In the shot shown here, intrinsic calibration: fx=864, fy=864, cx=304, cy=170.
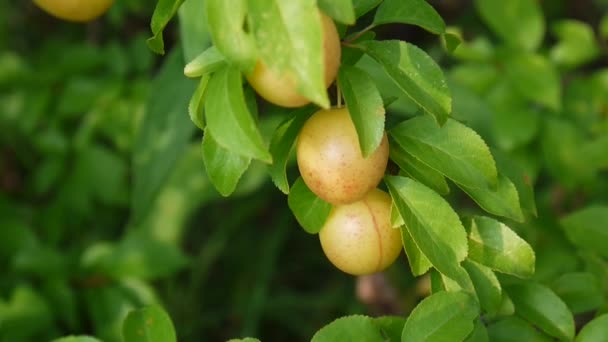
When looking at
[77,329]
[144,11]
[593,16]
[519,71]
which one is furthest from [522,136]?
[593,16]

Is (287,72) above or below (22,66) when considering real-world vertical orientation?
above

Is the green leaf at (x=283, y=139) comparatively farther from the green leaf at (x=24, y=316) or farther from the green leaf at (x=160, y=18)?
the green leaf at (x=24, y=316)

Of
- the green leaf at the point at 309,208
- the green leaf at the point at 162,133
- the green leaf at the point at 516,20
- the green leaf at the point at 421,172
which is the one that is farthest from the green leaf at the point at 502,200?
the green leaf at the point at 516,20

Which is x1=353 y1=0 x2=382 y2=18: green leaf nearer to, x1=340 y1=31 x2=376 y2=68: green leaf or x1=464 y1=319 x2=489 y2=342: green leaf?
x1=340 y1=31 x2=376 y2=68: green leaf

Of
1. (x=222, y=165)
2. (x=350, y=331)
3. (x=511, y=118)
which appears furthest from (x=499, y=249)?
(x=511, y=118)

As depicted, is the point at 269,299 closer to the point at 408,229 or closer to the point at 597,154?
the point at 597,154

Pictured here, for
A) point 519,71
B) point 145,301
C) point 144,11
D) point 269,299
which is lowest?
point 269,299

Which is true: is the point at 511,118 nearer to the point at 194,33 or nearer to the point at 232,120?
the point at 194,33
